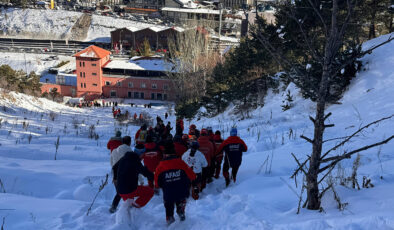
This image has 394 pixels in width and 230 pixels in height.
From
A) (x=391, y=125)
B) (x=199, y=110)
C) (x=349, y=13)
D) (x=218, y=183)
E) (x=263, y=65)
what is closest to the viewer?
(x=349, y=13)

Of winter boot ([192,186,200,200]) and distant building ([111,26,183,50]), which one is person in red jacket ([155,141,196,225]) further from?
distant building ([111,26,183,50])

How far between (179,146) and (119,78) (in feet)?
131

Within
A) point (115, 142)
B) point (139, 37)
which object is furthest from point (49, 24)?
point (115, 142)

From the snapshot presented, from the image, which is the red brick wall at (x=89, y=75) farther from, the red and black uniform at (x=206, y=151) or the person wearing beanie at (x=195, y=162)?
the person wearing beanie at (x=195, y=162)

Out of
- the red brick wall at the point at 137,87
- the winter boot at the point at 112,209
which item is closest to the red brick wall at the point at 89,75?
the red brick wall at the point at 137,87

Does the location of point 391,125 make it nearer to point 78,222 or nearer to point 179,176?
point 179,176

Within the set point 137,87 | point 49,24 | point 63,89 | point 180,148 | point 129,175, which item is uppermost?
point 49,24

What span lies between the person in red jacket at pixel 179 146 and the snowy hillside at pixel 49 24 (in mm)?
66138

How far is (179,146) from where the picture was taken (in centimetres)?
655

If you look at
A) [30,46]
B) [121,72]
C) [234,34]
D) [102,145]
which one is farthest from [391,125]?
[30,46]

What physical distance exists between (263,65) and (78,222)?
59.0ft

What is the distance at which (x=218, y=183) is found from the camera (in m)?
6.70

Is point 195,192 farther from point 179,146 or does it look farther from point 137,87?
point 137,87

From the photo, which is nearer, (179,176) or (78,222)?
(78,222)
